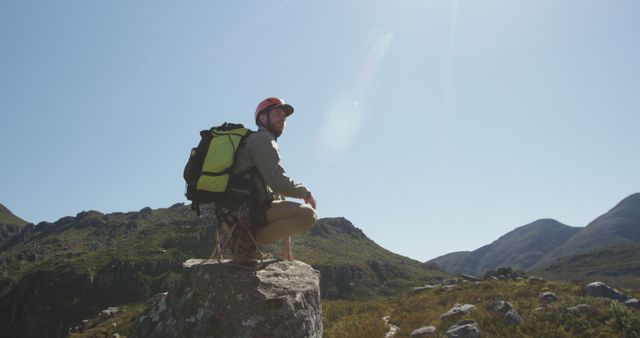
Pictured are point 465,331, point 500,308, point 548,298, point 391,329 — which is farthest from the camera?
point 548,298

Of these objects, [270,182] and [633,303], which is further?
[633,303]

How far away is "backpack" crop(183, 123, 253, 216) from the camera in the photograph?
612 cm

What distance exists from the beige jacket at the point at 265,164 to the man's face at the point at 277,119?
22.9 inches

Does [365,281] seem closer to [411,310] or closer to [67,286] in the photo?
[67,286]

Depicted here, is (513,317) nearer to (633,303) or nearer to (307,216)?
(633,303)

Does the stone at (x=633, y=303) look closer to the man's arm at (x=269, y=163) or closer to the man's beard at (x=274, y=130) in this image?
the man's beard at (x=274, y=130)

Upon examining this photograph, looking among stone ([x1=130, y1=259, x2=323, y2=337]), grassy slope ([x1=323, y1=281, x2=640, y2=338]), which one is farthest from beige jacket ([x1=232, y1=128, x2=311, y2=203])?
grassy slope ([x1=323, y1=281, x2=640, y2=338])

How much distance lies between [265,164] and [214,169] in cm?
81

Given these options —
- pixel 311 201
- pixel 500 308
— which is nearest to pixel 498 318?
pixel 500 308

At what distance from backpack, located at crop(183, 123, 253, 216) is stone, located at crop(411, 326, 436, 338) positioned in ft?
42.6

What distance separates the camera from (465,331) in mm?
15500

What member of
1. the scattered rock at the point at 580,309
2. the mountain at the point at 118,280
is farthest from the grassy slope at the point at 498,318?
the mountain at the point at 118,280

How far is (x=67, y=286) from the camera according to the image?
10938cm

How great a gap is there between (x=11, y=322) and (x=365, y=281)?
330 ft
